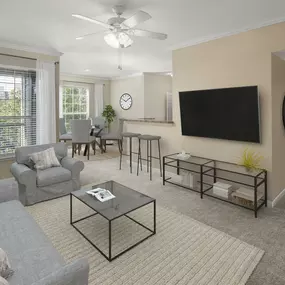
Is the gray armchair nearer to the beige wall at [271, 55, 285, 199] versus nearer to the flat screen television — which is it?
the flat screen television

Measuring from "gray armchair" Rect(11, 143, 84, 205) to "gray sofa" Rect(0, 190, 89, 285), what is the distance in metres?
1.08

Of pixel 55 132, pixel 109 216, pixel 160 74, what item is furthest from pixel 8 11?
pixel 160 74

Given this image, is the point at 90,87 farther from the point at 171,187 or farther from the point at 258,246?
the point at 258,246

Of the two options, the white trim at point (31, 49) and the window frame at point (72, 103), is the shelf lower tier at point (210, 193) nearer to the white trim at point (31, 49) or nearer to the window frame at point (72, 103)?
the white trim at point (31, 49)

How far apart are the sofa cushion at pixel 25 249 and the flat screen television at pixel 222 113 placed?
2857mm

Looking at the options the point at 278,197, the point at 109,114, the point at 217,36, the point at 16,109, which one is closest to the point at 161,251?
the point at 278,197

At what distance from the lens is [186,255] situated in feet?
6.81

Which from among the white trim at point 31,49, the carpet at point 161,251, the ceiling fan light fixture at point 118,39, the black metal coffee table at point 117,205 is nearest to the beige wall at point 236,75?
the carpet at point 161,251

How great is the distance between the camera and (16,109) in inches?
175

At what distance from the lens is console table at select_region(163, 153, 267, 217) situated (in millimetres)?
3020

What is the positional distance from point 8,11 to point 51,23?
54 centimetres

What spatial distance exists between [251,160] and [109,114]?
19.0ft

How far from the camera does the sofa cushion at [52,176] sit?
126 inches

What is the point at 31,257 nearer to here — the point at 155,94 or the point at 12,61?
the point at 12,61
